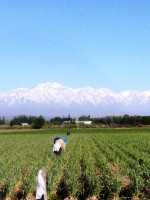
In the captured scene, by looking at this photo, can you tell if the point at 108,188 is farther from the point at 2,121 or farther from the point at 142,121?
the point at 2,121

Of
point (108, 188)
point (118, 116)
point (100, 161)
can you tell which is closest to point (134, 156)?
point (100, 161)

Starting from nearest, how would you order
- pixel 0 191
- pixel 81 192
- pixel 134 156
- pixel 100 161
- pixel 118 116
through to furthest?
pixel 81 192, pixel 0 191, pixel 100 161, pixel 134 156, pixel 118 116

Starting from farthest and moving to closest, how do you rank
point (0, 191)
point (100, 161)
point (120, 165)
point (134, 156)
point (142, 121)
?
1. point (142, 121)
2. point (134, 156)
3. point (100, 161)
4. point (120, 165)
5. point (0, 191)

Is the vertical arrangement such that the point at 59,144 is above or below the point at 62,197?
above

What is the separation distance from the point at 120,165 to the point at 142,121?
80.9 m

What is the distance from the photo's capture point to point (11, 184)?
898cm

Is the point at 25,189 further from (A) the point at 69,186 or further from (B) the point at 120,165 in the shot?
(B) the point at 120,165

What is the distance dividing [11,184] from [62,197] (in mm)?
1579

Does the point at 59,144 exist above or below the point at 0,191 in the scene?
above

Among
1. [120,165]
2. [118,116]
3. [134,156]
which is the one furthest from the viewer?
[118,116]

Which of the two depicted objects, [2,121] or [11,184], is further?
[2,121]

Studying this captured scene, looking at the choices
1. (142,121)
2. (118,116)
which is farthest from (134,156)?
(118,116)

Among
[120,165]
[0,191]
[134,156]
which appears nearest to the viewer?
[0,191]

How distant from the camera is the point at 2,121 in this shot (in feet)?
594
